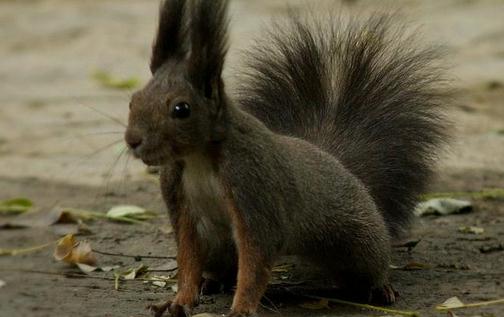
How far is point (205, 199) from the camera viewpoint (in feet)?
9.93

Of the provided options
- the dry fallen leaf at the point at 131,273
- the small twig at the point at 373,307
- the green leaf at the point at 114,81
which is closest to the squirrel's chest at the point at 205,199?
the small twig at the point at 373,307

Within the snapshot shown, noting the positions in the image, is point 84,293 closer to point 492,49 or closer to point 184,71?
point 184,71

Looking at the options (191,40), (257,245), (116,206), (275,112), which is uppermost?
(191,40)

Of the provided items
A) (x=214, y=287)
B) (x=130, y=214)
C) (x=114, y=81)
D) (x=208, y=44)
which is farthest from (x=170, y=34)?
(x=114, y=81)

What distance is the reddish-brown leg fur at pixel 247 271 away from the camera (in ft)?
9.78

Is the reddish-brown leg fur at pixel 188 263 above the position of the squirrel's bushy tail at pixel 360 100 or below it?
below

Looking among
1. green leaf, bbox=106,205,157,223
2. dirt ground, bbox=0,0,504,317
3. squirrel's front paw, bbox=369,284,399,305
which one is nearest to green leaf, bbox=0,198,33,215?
dirt ground, bbox=0,0,504,317

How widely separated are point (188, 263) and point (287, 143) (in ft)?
1.50

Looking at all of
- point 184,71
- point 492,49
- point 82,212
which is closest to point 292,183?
point 184,71

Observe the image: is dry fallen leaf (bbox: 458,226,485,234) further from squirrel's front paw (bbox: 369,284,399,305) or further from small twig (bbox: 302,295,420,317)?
small twig (bbox: 302,295,420,317)

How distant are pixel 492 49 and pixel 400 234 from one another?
4.58 m

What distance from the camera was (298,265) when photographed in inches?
147

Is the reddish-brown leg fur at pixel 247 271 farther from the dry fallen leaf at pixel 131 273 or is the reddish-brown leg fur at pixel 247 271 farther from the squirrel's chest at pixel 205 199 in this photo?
the dry fallen leaf at pixel 131 273

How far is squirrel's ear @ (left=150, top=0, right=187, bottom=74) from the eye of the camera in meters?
2.92
